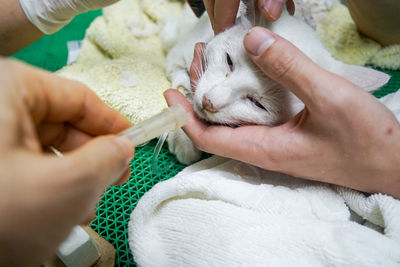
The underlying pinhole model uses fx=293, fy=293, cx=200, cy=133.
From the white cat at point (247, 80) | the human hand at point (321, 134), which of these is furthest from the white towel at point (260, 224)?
the white cat at point (247, 80)

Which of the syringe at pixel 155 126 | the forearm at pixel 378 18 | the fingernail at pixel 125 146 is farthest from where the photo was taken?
the forearm at pixel 378 18

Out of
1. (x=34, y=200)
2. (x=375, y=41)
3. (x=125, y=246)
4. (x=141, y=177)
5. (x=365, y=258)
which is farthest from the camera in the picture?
(x=375, y=41)

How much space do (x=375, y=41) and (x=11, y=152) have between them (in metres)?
1.87

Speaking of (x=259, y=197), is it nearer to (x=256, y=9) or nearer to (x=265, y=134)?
(x=265, y=134)

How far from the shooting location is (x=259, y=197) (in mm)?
833

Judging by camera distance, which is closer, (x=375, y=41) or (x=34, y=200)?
(x=34, y=200)

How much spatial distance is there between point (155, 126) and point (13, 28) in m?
0.90

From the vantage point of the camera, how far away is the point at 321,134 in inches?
29.4

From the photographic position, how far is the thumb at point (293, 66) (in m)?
0.68

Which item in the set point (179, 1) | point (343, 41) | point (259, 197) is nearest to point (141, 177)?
point (259, 197)

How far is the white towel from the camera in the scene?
706 millimetres

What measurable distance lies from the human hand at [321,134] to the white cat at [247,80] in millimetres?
70

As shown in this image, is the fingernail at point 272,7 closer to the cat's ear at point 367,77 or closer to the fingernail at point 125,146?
the cat's ear at point 367,77

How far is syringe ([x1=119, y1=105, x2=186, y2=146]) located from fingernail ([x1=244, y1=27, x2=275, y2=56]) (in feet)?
0.78
